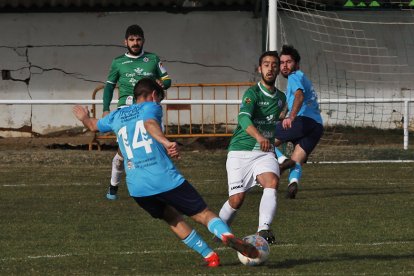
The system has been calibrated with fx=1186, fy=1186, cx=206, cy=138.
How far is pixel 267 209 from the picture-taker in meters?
10.2

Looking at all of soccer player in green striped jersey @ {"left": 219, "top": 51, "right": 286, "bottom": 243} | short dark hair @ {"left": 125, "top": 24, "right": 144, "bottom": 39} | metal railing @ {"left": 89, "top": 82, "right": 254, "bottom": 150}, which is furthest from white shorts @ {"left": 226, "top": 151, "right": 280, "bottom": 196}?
metal railing @ {"left": 89, "top": 82, "right": 254, "bottom": 150}

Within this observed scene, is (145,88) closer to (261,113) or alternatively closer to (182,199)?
(182,199)

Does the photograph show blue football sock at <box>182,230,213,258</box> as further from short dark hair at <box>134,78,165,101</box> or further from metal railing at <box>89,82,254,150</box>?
metal railing at <box>89,82,254,150</box>

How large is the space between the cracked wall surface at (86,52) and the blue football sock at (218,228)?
14.9 m

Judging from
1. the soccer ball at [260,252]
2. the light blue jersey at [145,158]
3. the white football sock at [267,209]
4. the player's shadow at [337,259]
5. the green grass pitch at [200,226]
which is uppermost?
the light blue jersey at [145,158]

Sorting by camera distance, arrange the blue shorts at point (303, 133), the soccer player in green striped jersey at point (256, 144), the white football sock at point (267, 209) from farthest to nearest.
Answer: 1. the blue shorts at point (303, 133)
2. the soccer player in green striped jersey at point (256, 144)
3. the white football sock at point (267, 209)

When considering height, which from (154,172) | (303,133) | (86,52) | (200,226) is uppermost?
(86,52)

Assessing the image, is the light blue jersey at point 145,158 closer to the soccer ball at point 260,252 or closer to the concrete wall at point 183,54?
the soccer ball at point 260,252

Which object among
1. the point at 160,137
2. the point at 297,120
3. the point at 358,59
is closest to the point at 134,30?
the point at 297,120

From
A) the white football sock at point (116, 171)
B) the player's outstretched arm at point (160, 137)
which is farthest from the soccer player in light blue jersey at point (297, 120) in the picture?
→ the player's outstretched arm at point (160, 137)

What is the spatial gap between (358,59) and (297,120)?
9366 millimetres

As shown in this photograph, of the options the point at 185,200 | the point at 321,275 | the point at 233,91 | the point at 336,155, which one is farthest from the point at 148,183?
the point at 233,91

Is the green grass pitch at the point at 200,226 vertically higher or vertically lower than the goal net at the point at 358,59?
lower

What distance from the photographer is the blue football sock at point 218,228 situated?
29.5 feet
